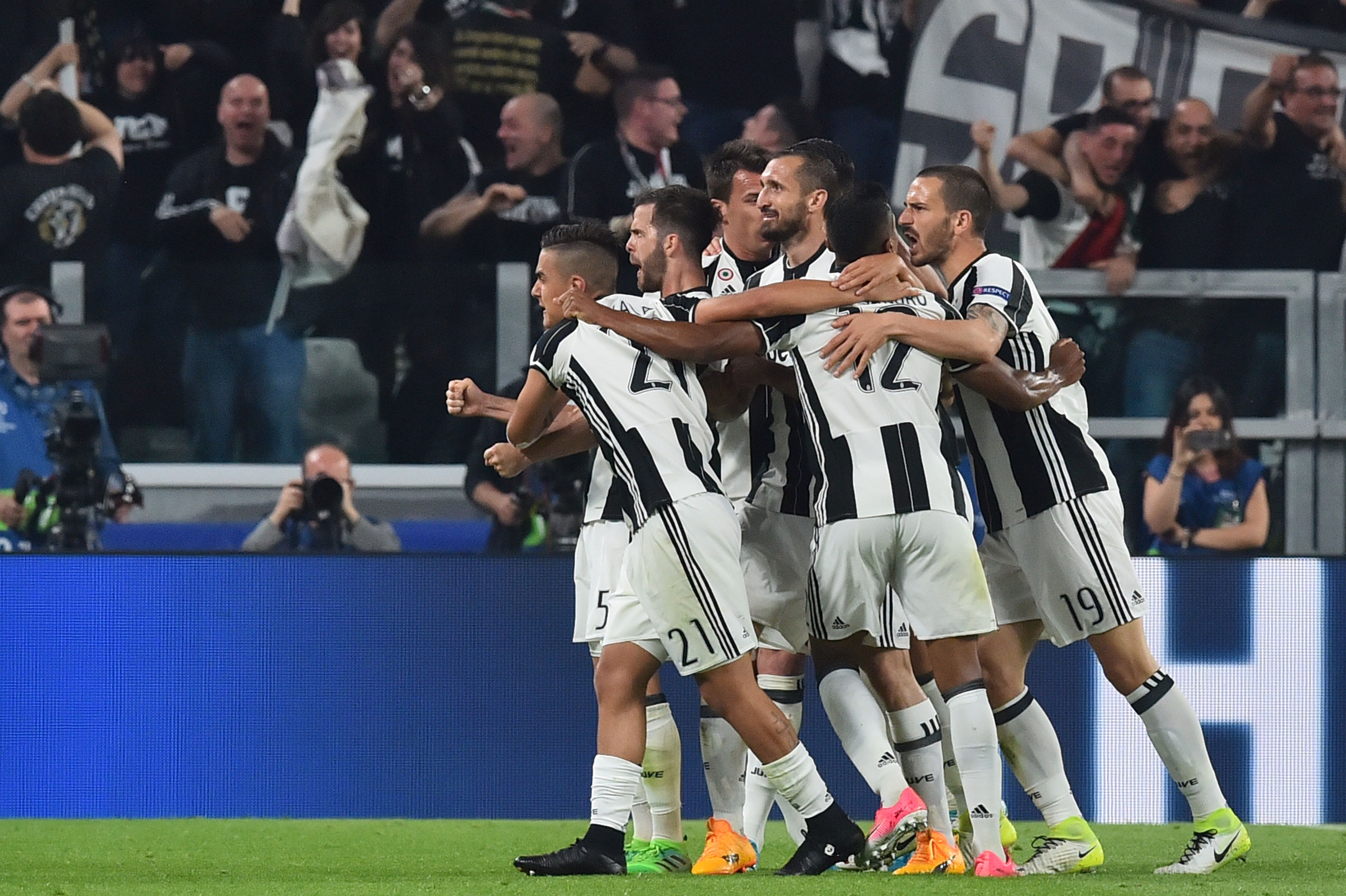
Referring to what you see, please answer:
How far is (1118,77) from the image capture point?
29.5 ft

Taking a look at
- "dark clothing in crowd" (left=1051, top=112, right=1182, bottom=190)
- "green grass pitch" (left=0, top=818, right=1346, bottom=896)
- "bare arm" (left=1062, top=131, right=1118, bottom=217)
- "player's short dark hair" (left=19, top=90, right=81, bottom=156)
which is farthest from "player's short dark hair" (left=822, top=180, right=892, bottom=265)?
"player's short dark hair" (left=19, top=90, right=81, bottom=156)

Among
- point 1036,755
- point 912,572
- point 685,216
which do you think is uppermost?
point 685,216

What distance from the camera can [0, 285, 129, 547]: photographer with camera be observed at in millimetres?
7934

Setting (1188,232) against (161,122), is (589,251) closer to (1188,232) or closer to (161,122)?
(161,122)

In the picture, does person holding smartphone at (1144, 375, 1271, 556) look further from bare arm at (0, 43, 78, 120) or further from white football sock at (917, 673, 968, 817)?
bare arm at (0, 43, 78, 120)

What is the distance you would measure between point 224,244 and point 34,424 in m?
1.26

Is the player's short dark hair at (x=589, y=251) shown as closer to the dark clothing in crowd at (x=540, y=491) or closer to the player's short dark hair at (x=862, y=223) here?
the player's short dark hair at (x=862, y=223)

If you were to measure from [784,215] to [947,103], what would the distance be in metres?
4.37

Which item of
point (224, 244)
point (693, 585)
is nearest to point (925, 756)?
point (693, 585)

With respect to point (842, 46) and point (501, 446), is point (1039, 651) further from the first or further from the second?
point (842, 46)

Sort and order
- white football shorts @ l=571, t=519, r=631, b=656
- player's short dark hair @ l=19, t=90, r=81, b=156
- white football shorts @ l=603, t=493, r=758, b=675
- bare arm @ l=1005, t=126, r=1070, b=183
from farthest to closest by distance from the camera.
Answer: bare arm @ l=1005, t=126, r=1070, b=183, player's short dark hair @ l=19, t=90, r=81, b=156, white football shorts @ l=571, t=519, r=631, b=656, white football shorts @ l=603, t=493, r=758, b=675

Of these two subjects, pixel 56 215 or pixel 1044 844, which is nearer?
pixel 1044 844

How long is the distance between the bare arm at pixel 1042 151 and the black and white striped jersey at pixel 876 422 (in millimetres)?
4419

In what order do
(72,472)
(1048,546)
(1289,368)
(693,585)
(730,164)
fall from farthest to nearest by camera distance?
(1289,368) < (72,472) < (730,164) < (1048,546) < (693,585)
